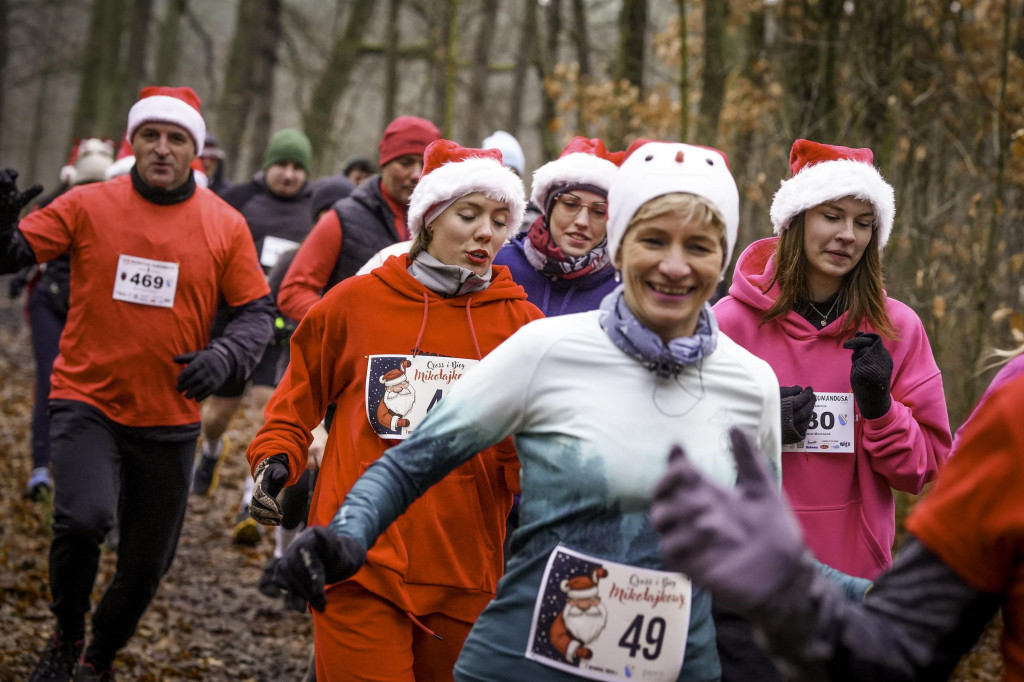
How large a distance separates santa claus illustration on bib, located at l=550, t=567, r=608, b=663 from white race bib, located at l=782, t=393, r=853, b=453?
1.33 metres

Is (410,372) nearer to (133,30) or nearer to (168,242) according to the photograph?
(168,242)

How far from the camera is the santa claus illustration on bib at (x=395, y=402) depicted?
11.8 feet

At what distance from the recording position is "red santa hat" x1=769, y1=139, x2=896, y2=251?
3928 mm

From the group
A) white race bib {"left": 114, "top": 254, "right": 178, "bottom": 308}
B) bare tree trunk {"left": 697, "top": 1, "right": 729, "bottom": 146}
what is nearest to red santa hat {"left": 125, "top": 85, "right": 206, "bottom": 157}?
white race bib {"left": 114, "top": 254, "right": 178, "bottom": 308}

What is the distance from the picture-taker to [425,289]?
3785 mm

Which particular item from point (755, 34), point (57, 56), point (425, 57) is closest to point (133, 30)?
point (425, 57)

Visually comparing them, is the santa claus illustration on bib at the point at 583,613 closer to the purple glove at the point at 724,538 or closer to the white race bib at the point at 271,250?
the purple glove at the point at 724,538

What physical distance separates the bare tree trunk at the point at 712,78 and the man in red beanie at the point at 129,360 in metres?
6.80

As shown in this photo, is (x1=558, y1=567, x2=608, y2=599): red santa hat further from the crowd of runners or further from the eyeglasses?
the eyeglasses

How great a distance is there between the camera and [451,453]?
2.64 meters

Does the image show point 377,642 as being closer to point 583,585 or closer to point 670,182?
point 583,585

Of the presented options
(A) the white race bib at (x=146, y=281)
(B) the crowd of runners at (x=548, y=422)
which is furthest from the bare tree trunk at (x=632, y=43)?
(A) the white race bib at (x=146, y=281)

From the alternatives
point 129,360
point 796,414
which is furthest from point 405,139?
point 796,414

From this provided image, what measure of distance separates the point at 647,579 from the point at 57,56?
31.8 m
